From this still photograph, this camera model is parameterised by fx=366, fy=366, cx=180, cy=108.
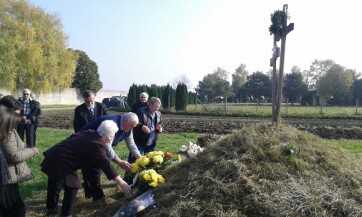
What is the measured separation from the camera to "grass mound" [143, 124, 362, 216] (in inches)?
154

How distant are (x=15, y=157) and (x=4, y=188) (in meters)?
0.35

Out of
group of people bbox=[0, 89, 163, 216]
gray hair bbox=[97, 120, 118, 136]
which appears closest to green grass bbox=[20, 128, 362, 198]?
group of people bbox=[0, 89, 163, 216]

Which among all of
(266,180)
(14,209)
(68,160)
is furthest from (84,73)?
(266,180)

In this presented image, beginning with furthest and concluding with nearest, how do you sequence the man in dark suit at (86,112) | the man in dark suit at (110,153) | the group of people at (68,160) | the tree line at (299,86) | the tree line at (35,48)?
1. the tree line at (299,86)
2. the tree line at (35,48)
3. the man in dark suit at (86,112)
4. the man in dark suit at (110,153)
5. the group of people at (68,160)

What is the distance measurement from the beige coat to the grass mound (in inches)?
60.0

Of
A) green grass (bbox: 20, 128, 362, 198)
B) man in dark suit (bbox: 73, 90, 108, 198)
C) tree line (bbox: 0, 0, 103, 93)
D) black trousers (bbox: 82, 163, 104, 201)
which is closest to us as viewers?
black trousers (bbox: 82, 163, 104, 201)

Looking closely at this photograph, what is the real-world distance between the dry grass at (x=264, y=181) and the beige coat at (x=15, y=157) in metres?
1.39

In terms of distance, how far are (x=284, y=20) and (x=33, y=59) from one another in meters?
33.0

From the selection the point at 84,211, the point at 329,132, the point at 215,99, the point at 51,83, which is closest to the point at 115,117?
the point at 84,211

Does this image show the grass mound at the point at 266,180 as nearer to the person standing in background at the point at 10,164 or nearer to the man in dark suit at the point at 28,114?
the person standing in background at the point at 10,164

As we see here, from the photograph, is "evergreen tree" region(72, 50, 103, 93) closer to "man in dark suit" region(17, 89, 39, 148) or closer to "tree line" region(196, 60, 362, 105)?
"tree line" region(196, 60, 362, 105)

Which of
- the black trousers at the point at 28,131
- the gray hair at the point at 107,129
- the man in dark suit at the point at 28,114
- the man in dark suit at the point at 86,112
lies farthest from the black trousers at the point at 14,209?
the black trousers at the point at 28,131

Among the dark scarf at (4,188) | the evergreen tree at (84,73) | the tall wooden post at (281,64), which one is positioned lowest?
the dark scarf at (4,188)

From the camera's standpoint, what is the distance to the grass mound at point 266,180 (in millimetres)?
3922
